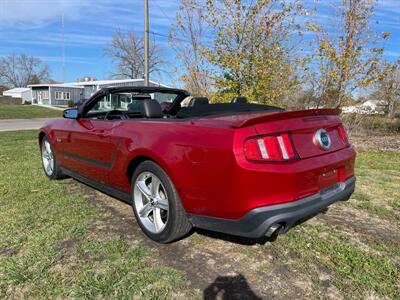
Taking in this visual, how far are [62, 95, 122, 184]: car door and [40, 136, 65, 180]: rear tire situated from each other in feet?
1.50

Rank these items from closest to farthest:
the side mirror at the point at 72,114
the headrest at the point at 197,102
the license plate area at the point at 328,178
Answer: the license plate area at the point at 328,178 → the headrest at the point at 197,102 → the side mirror at the point at 72,114

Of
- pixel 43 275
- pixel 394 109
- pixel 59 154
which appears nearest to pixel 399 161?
pixel 59 154

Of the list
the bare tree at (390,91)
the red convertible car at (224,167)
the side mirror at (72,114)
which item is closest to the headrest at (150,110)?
the red convertible car at (224,167)

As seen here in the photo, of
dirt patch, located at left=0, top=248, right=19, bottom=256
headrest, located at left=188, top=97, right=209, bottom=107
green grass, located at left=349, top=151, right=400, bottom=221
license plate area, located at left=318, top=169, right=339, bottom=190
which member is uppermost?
headrest, located at left=188, top=97, right=209, bottom=107

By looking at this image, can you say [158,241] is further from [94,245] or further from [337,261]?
[337,261]

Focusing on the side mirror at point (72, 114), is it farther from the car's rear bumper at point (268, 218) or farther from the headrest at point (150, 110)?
the car's rear bumper at point (268, 218)

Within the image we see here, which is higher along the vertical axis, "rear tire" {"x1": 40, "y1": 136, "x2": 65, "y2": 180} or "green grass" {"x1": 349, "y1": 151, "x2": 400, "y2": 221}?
"rear tire" {"x1": 40, "y1": 136, "x2": 65, "y2": 180}

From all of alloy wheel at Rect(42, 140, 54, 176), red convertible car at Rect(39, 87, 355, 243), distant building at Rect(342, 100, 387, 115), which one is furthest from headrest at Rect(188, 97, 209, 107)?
distant building at Rect(342, 100, 387, 115)

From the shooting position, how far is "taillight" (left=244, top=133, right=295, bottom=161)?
2.54m

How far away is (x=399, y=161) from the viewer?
7.66 m

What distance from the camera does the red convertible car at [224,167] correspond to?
8.34 ft

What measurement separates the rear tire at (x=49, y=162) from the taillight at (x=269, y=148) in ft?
12.1

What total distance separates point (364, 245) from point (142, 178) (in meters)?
2.14

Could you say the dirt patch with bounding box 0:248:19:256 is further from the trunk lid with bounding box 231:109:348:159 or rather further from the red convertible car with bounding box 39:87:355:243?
the trunk lid with bounding box 231:109:348:159
